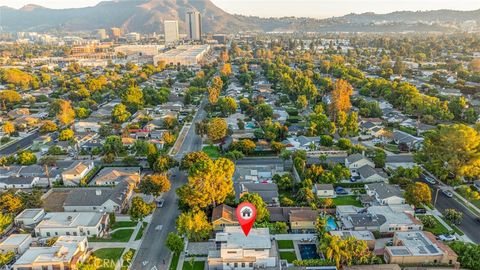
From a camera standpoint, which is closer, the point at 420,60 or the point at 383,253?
the point at 383,253

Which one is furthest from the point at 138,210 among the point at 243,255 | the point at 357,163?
the point at 357,163

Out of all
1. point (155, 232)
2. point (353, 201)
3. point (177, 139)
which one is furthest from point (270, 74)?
point (155, 232)

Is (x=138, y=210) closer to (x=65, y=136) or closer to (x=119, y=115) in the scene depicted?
(x=65, y=136)

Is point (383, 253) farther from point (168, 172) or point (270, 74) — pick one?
point (270, 74)

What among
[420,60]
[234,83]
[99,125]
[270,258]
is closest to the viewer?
[270,258]

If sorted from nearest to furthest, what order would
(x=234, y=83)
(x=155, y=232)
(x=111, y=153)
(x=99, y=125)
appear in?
(x=155, y=232), (x=111, y=153), (x=99, y=125), (x=234, y=83)

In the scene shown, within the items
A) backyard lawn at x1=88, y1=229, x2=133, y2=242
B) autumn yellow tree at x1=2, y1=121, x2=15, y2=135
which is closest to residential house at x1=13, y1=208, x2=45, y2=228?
backyard lawn at x1=88, y1=229, x2=133, y2=242

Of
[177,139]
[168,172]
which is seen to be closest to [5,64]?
[177,139]
